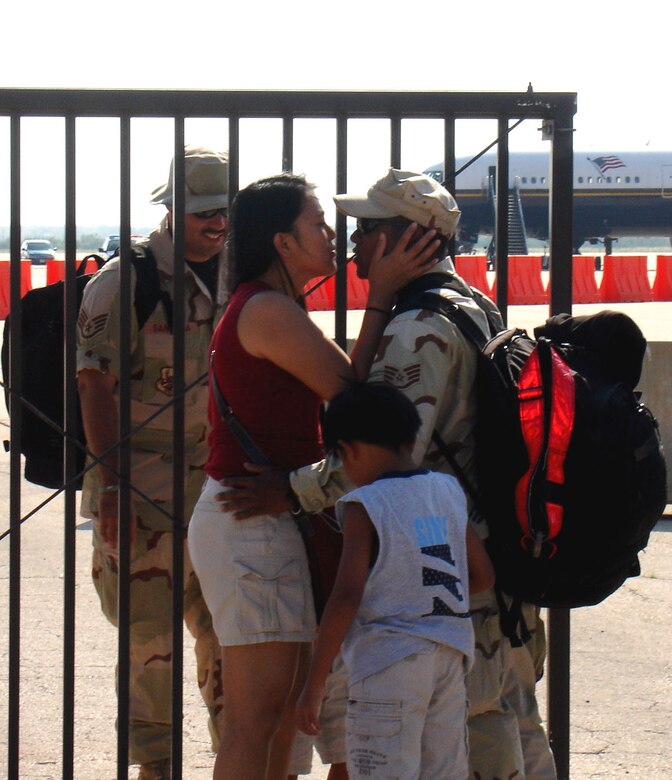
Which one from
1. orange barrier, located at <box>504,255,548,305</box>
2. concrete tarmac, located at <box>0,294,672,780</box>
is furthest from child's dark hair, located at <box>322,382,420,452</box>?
orange barrier, located at <box>504,255,548,305</box>

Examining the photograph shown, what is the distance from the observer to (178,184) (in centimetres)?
375

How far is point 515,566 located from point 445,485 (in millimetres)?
325

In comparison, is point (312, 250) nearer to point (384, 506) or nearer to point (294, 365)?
point (294, 365)

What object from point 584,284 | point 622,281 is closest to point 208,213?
point 584,284

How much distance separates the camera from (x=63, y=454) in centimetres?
404

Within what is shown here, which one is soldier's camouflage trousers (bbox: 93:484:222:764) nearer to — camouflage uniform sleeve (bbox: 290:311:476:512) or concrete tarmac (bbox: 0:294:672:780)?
concrete tarmac (bbox: 0:294:672:780)

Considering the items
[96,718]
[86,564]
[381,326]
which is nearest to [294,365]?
[381,326]

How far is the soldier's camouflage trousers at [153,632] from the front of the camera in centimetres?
423

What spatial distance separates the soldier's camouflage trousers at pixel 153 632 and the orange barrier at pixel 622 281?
24.9 m

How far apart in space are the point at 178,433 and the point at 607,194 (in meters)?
55.4

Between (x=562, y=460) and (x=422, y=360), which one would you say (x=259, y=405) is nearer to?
(x=422, y=360)

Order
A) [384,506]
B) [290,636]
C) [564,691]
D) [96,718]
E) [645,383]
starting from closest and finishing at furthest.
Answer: [384,506] → [290,636] → [564,691] → [96,718] → [645,383]

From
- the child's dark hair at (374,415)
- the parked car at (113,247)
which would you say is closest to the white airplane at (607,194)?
the parked car at (113,247)

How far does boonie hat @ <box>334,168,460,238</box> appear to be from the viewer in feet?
10.4
